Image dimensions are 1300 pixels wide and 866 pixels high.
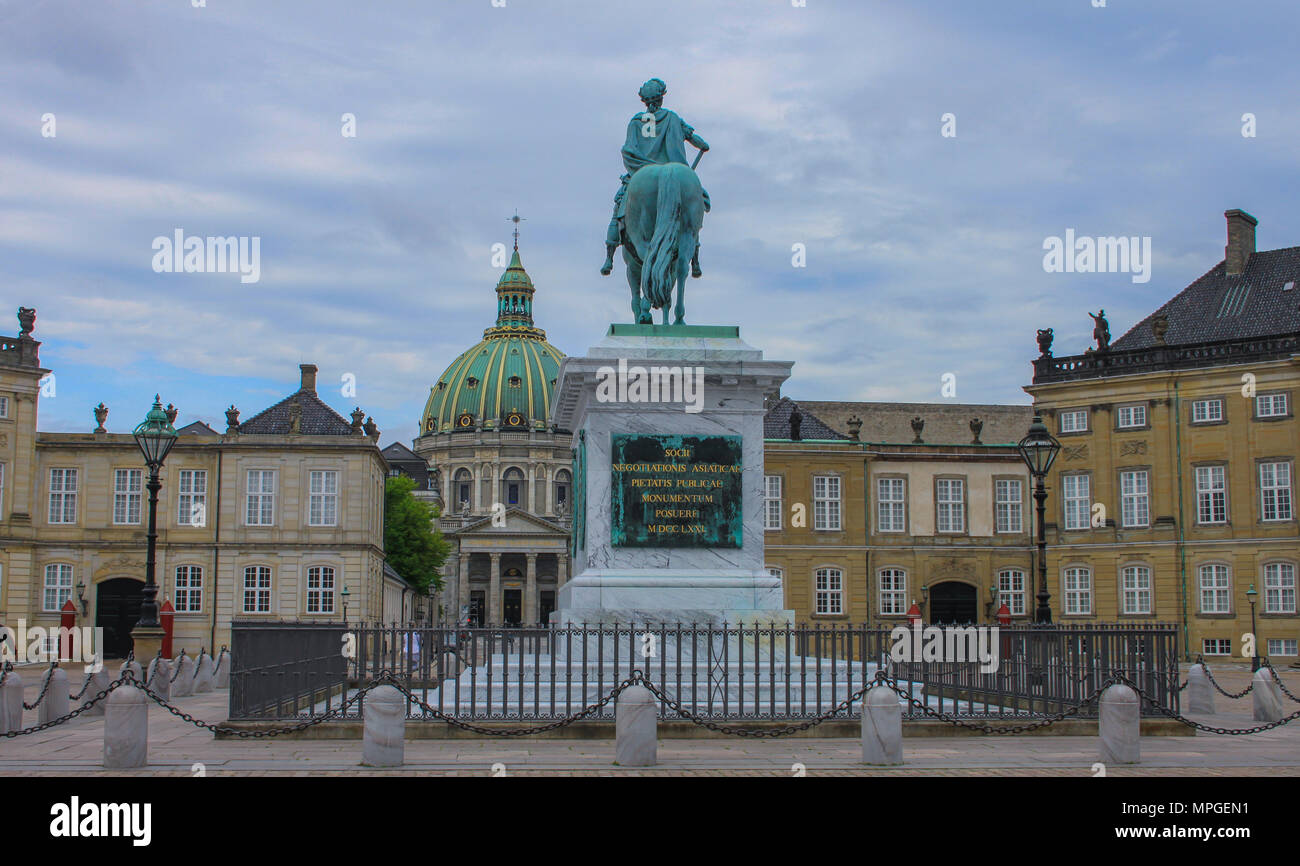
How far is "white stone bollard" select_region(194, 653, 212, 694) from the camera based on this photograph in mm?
28578

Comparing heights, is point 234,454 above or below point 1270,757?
above

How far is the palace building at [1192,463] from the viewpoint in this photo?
51281 mm

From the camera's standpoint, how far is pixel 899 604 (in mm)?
63438

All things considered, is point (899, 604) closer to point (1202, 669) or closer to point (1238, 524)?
point (1238, 524)

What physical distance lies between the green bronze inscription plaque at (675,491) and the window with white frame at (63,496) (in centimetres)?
4792

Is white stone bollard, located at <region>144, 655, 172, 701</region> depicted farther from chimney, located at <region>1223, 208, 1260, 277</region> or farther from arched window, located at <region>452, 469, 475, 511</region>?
arched window, located at <region>452, 469, 475, 511</region>

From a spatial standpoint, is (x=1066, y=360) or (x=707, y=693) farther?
(x=1066, y=360)

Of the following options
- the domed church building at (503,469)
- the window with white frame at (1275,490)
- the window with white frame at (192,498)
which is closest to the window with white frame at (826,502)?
the window with white frame at (1275,490)

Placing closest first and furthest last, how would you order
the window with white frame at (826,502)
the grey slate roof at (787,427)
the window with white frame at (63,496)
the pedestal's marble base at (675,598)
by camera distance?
1. the pedestal's marble base at (675,598)
2. the window with white frame at (63,496)
3. the window with white frame at (826,502)
4. the grey slate roof at (787,427)

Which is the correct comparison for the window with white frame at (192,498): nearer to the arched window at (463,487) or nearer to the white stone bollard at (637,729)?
the white stone bollard at (637,729)

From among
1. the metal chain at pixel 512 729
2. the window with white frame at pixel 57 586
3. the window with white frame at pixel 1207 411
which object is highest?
the window with white frame at pixel 1207 411

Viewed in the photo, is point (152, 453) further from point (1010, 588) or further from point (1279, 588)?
point (1010, 588)

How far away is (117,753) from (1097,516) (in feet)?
158

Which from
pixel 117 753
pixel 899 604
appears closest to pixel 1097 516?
pixel 899 604
